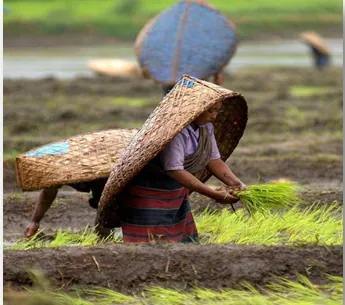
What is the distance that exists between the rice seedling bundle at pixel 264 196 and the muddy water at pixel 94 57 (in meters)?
17.6

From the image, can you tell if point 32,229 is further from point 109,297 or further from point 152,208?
point 109,297

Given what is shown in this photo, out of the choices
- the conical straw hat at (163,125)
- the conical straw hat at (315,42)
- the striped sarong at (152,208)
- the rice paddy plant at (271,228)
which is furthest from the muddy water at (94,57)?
the conical straw hat at (163,125)

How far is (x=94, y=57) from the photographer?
31.6m

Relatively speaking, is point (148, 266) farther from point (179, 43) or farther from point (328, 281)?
point (179, 43)

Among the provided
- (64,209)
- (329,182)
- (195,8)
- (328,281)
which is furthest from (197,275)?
(195,8)

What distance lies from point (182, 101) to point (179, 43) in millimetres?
4524

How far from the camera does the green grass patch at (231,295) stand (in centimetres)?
547

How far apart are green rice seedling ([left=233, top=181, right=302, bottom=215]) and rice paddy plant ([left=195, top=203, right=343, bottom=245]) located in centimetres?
17

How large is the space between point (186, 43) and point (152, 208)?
14.8ft

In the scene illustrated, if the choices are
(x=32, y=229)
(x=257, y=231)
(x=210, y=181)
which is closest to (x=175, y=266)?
(x=257, y=231)

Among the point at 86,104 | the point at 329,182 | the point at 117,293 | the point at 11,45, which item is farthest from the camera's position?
the point at 11,45

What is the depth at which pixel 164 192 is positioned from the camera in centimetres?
667

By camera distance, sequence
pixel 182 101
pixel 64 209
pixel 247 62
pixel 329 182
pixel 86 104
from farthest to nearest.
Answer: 1. pixel 247 62
2. pixel 86 104
3. pixel 329 182
4. pixel 64 209
5. pixel 182 101

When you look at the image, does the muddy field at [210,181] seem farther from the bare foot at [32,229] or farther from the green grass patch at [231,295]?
the bare foot at [32,229]
